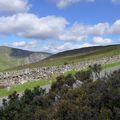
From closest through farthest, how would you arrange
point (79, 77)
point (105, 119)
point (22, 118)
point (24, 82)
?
point (105, 119), point (22, 118), point (79, 77), point (24, 82)

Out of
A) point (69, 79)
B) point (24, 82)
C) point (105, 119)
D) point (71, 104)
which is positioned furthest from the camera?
point (24, 82)

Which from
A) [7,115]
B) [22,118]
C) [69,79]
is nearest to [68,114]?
[22,118]

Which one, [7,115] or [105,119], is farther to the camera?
[7,115]

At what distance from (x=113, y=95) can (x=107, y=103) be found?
13.5 inches

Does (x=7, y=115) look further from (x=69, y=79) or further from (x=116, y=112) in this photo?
(x=69, y=79)

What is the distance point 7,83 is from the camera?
49562 millimetres

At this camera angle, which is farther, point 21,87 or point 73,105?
point 21,87

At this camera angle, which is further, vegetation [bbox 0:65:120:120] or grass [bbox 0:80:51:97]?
grass [bbox 0:80:51:97]

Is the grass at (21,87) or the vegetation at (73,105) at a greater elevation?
the vegetation at (73,105)

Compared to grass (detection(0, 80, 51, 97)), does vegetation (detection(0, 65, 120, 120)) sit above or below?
above

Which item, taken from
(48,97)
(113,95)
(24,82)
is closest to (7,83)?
(24,82)

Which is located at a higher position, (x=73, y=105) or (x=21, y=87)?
(x=73, y=105)

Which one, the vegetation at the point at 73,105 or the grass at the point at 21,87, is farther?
the grass at the point at 21,87

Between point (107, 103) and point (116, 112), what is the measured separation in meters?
Answer: 0.80
